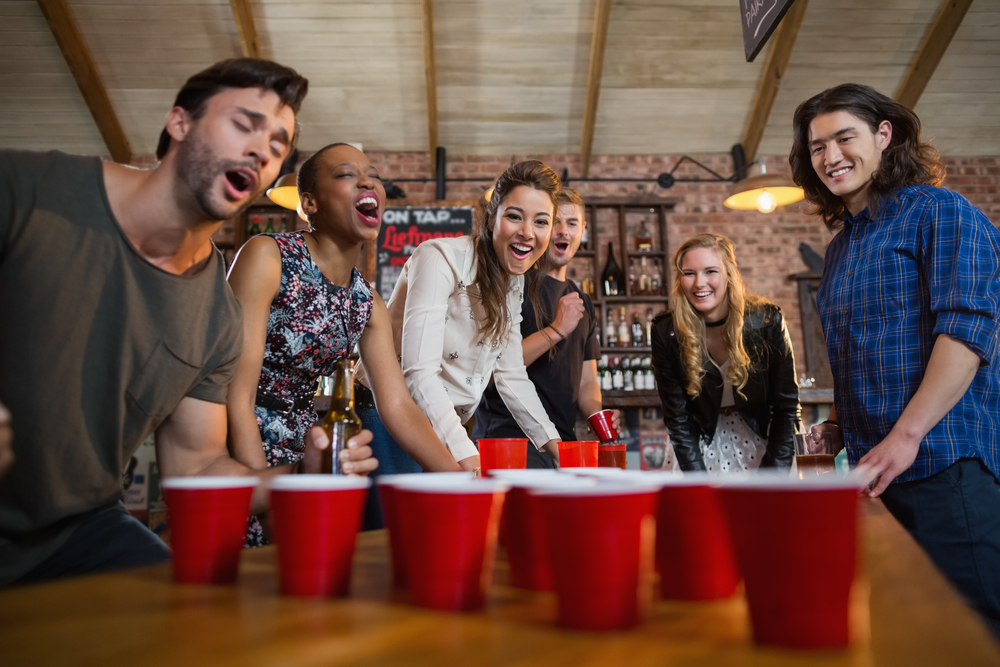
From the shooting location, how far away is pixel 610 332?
19.4 feet

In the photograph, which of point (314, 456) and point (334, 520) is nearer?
point (334, 520)

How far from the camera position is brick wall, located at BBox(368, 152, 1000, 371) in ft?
20.6

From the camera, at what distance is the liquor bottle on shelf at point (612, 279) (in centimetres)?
599

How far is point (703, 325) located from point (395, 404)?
128cm

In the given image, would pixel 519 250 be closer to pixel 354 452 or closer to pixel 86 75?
pixel 354 452

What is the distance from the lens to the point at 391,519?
0.69 m

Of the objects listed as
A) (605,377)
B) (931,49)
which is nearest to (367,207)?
(605,377)

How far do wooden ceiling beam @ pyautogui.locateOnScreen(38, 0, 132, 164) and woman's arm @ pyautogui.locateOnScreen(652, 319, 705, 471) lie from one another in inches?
203

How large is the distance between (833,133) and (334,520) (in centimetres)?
161

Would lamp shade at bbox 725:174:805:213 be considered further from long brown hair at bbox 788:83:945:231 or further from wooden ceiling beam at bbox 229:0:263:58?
wooden ceiling beam at bbox 229:0:263:58

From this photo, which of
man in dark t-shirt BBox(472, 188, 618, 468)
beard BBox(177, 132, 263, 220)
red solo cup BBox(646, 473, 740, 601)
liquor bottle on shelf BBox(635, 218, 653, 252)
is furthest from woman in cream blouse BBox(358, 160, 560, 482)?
liquor bottle on shelf BBox(635, 218, 653, 252)

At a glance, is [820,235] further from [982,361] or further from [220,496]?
[220,496]

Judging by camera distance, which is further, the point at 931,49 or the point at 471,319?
the point at 931,49

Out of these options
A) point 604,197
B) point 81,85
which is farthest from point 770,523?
point 81,85
